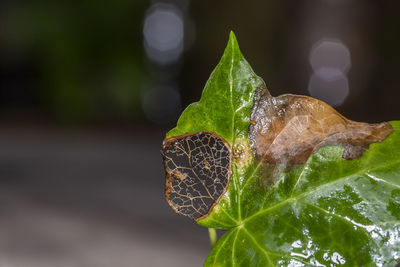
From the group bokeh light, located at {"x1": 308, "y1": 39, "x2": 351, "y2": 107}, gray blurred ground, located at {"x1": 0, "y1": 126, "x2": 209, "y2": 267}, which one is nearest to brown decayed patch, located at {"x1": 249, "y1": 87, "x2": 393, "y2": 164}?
gray blurred ground, located at {"x1": 0, "y1": 126, "x2": 209, "y2": 267}

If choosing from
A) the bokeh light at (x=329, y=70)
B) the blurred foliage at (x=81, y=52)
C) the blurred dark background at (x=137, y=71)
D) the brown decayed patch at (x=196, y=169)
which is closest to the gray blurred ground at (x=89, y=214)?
the blurred dark background at (x=137, y=71)

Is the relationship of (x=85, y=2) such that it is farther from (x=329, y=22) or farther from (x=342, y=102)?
(x=342, y=102)

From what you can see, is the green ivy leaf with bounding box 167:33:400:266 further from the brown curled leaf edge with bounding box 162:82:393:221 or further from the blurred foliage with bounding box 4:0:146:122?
the blurred foliage with bounding box 4:0:146:122

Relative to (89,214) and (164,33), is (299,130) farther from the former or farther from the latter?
(164,33)

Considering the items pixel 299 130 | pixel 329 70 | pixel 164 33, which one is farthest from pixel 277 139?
pixel 164 33

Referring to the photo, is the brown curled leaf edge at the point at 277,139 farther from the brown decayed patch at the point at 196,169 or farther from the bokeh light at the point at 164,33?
the bokeh light at the point at 164,33

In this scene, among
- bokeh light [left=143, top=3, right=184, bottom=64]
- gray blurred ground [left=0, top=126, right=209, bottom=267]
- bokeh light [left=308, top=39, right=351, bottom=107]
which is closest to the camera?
gray blurred ground [left=0, top=126, right=209, bottom=267]

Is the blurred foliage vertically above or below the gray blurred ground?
above
